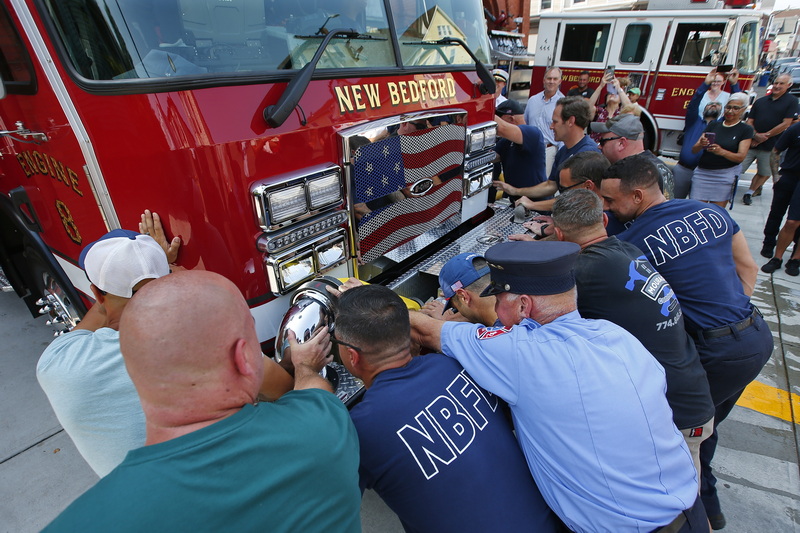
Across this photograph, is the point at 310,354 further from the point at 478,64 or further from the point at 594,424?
the point at 478,64

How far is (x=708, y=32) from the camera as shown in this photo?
8.41 meters

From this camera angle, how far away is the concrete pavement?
225cm

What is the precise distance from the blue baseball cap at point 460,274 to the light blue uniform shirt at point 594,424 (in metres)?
0.63

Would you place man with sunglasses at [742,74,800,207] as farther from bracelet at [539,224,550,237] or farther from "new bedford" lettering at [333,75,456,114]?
"new bedford" lettering at [333,75,456,114]

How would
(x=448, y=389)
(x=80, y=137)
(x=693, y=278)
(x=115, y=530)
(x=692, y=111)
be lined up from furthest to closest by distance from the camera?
(x=692, y=111) < (x=693, y=278) < (x=80, y=137) < (x=448, y=389) < (x=115, y=530)

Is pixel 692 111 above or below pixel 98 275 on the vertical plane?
below

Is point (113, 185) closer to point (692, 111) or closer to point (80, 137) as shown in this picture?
point (80, 137)

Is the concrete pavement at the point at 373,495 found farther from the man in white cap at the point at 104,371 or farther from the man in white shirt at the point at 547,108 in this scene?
the man in white shirt at the point at 547,108

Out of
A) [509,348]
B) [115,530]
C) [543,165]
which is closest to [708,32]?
[543,165]

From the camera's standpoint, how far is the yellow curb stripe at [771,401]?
115 inches

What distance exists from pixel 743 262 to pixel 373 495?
2467 mm

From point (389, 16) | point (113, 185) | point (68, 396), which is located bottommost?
point (68, 396)

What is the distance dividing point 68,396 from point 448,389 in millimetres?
1177

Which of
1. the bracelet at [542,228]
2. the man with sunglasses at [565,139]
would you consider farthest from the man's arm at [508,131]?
the bracelet at [542,228]
